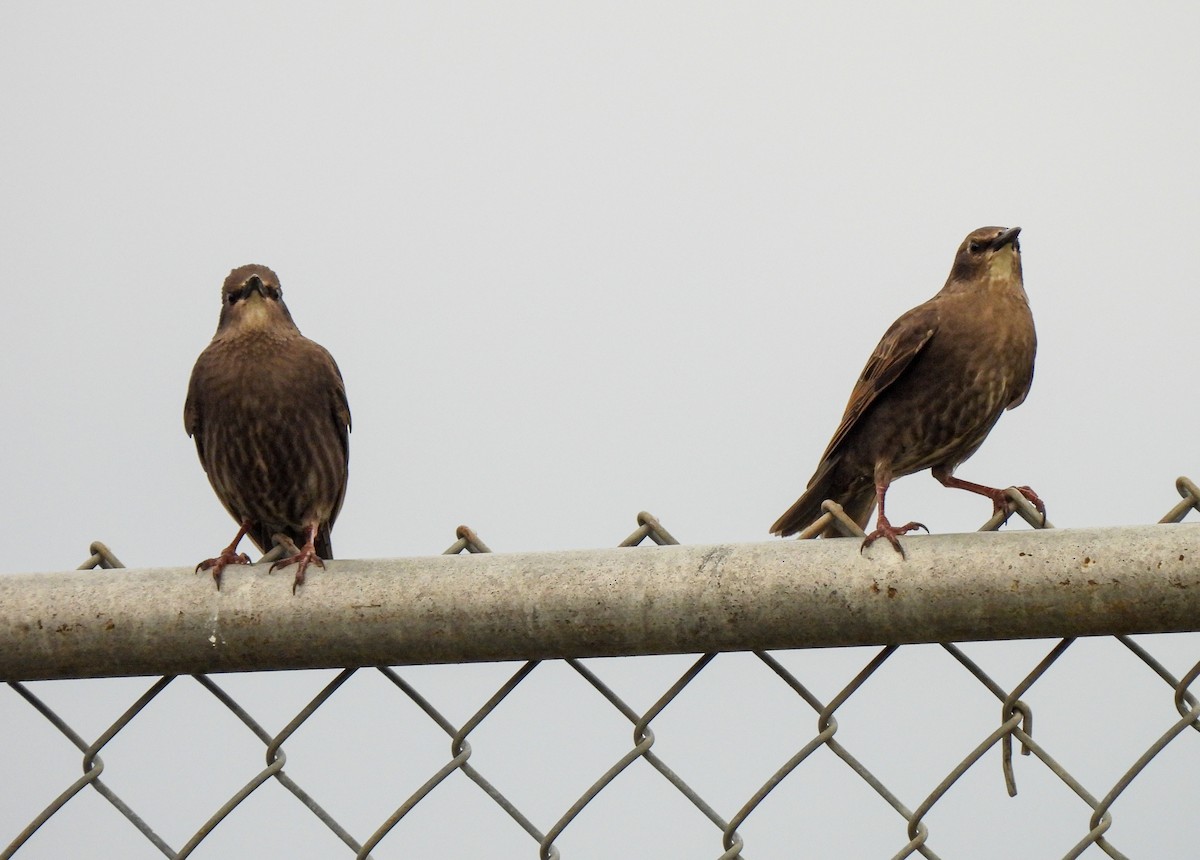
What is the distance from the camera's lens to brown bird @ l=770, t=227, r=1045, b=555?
4035mm

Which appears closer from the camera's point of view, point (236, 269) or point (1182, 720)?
point (1182, 720)

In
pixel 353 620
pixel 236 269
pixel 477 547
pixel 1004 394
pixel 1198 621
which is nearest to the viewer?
pixel 1198 621

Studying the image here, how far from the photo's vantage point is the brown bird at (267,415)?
4285mm

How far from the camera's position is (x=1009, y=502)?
2471mm

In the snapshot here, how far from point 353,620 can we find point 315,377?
2.54m

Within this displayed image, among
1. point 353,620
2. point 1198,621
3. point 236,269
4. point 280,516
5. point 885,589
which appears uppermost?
point 236,269

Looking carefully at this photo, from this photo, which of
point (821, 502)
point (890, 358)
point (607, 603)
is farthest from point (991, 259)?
point (607, 603)

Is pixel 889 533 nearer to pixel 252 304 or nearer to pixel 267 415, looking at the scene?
pixel 267 415

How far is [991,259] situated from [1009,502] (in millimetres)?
1967

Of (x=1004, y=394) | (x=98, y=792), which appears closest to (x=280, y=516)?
(x=1004, y=394)

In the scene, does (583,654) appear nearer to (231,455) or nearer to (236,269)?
(231,455)

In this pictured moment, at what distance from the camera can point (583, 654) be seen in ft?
6.21

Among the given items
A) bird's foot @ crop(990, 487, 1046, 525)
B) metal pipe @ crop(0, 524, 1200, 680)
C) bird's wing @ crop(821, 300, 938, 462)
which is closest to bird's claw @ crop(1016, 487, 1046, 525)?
bird's foot @ crop(990, 487, 1046, 525)

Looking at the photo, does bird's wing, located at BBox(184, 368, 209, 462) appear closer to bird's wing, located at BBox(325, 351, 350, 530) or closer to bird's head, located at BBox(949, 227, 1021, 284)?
bird's wing, located at BBox(325, 351, 350, 530)
